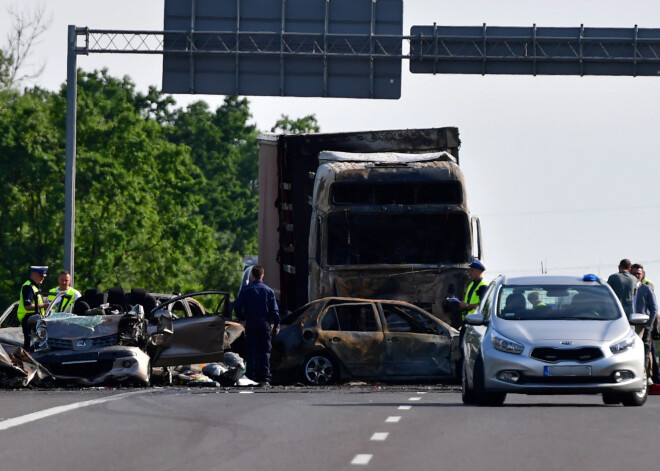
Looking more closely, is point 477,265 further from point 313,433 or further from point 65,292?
point 313,433

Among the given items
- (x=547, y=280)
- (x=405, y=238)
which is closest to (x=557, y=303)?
(x=547, y=280)

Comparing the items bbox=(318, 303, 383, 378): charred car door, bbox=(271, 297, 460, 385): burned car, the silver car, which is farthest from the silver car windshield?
bbox=(318, 303, 383, 378): charred car door

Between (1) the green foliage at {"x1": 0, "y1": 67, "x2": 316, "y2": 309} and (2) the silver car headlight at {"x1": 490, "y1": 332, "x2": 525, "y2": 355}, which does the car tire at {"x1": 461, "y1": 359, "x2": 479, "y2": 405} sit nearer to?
(2) the silver car headlight at {"x1": 490, "y1": 332, "x2": 525, "y2": 355}

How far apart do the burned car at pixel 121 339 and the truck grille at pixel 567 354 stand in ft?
16.9

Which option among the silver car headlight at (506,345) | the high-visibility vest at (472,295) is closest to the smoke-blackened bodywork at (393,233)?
the high-visibility vest at (472,295)

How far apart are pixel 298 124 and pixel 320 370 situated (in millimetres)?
77981

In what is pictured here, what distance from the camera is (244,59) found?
36.2 metres

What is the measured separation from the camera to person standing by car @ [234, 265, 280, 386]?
2374 cm

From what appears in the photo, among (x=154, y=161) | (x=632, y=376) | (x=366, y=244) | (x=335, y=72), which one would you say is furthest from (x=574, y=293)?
(x=154, y=161)

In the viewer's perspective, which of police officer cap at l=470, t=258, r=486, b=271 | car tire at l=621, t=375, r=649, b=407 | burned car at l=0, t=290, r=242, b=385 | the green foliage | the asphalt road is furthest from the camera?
the green foliage

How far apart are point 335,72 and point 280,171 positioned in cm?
997

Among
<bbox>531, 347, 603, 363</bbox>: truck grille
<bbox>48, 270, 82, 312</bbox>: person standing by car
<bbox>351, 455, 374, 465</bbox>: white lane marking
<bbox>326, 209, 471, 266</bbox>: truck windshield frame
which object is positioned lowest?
<bbox>351, 455, 374, 465</bbox>: white lane marking

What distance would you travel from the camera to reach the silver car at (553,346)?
18328 mm

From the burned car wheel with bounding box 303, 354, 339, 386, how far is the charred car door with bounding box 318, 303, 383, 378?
0.16 meters
